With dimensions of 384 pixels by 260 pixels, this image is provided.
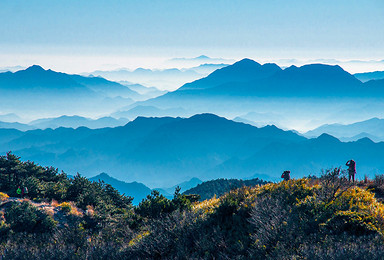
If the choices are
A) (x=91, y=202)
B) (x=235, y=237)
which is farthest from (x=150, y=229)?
(x=91, y=202)

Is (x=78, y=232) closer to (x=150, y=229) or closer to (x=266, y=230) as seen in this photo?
(x=150, y=229)

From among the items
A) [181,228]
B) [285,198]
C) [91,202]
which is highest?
[285,198]

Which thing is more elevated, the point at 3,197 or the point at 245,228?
the point at 245,228

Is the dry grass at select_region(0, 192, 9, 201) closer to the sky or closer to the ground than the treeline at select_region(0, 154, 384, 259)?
closer to the ground

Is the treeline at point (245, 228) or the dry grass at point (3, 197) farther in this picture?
the dry grass at point (3, 197)

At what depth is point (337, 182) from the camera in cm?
1759

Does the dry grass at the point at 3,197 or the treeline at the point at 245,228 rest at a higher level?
the treeline at the point at 245,228

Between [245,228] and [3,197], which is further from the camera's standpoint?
[3,197]

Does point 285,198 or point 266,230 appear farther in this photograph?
point 285,198

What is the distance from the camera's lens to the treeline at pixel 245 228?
13875mm

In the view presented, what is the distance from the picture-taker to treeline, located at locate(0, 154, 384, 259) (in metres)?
13.9

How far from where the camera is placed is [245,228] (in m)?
17.2

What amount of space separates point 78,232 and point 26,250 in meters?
3.15

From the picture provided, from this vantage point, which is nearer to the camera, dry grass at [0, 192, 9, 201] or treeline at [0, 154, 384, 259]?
treeline at [0, 154, 384, 259]
